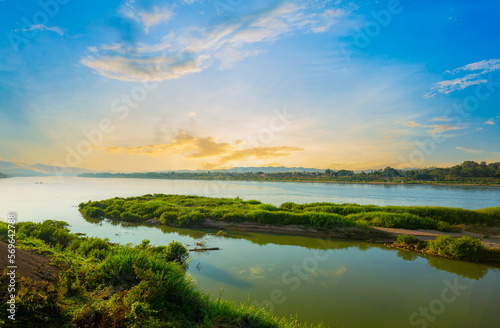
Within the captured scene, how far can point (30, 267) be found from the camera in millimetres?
4008

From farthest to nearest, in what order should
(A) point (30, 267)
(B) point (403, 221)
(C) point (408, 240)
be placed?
(B) point (403, 221)
(C) point (408, 240)
(A) point (30, 267)

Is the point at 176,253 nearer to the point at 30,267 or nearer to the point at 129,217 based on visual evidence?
the point at 30,267

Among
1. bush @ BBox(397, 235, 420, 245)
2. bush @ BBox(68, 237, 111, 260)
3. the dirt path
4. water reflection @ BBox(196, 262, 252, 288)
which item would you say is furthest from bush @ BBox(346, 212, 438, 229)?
bush @ BBox(68, 237, 111, 260)

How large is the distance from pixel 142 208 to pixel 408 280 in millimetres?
21495

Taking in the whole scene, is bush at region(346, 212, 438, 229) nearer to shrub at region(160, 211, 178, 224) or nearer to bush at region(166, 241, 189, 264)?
bush at region(166, 241, 189, 264)

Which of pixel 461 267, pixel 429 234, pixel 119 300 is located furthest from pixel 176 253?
pixel 429 234

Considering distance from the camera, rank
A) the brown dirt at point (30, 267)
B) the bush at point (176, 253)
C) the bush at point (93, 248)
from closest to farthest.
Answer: the brown dirt at point (30, 267) < the bush at point (93, 248) < the bush at point (176, 253)

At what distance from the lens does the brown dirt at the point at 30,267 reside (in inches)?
144

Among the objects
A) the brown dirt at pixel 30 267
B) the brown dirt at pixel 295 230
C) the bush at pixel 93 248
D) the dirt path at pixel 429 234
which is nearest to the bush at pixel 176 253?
the bush at pixel 93 248

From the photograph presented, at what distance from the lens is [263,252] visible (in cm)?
1259

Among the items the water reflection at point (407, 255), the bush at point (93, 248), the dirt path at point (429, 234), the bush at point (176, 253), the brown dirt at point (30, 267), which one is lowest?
the water reflection at point (407, 255)

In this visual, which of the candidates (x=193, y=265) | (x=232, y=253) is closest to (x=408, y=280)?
(x=232, y=253)

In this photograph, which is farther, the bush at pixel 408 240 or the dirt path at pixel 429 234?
the dirt path at pixel 429 234

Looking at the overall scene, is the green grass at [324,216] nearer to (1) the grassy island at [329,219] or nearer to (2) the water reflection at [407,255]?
(1) the grassy island at [329,219]
